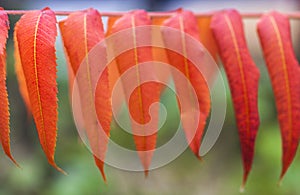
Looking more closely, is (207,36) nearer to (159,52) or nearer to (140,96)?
(159,52)

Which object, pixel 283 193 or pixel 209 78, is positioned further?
pixel 283 193

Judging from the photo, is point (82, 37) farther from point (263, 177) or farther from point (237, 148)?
point (237, 148)

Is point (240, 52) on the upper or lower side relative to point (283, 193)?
upper

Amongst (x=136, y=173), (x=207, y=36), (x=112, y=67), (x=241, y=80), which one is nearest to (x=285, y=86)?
(x=241, y=80)

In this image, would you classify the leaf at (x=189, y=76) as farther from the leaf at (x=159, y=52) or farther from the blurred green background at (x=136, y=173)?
the blurred green background at (x=136, y=173)

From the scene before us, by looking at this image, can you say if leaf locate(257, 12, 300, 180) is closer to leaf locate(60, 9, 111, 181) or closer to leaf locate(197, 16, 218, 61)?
leaf locate(197, 16, 218, 61)

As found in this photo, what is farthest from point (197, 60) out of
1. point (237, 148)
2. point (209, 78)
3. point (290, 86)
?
point (237, 148)

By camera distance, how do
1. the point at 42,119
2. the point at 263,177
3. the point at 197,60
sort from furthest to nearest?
the point at 263,177
the point at 197,60
the point at 42,119
